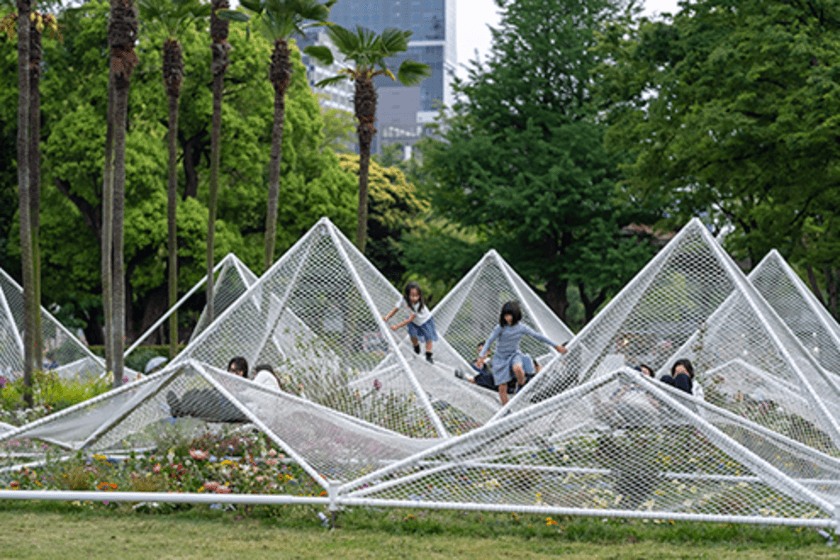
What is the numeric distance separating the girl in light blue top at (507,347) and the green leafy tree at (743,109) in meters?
8.49

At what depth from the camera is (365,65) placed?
18609 millimetres

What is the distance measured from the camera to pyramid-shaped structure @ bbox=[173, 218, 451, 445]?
30.6ft

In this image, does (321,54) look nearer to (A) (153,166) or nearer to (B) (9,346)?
(A) (153,166)

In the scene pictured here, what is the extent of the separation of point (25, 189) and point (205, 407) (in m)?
7.21

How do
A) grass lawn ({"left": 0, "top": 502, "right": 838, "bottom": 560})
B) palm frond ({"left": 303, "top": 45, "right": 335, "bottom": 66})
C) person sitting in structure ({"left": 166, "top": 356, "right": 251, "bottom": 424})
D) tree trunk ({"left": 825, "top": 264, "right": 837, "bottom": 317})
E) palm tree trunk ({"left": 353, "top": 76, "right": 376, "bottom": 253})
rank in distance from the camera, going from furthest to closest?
tree trunk ({"left": 825, "top": 264, "right": 837, "bottom": 317})
palm frond ({"left": 303, "top": 45, "right": 335, "bottom": 66})
palm tree trunk ({"left": 353, "top": 76, "right": 376, "bottom": 253})
person sitting in structure ({"left": 166, "top": 356, "right": 251, "bottom": 424})
grass lawn ({"left": 0, "top": 502, "right": 838, "bottom": 560})

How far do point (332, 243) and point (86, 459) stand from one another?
3.75 meters

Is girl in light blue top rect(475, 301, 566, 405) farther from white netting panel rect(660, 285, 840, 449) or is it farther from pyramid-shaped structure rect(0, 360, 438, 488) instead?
pyramid-shaped structure rect(0, 360, 438, 488)

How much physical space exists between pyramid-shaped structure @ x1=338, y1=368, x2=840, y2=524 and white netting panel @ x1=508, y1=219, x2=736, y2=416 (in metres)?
2.12

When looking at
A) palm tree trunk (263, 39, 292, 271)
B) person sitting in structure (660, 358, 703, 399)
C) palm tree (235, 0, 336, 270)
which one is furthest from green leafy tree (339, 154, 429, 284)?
person sitting in structure (660, 358, 703, 399)

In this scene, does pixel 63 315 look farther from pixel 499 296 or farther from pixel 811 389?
pixel 811 389

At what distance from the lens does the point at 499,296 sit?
51.8 feet

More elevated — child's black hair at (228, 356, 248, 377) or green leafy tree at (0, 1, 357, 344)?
green leafy tree at (0, 1, 357, 344)

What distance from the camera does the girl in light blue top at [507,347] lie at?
1050 cm

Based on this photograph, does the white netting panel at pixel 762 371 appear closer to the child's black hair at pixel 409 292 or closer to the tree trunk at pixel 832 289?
the child's black hair at pixel 409 292
